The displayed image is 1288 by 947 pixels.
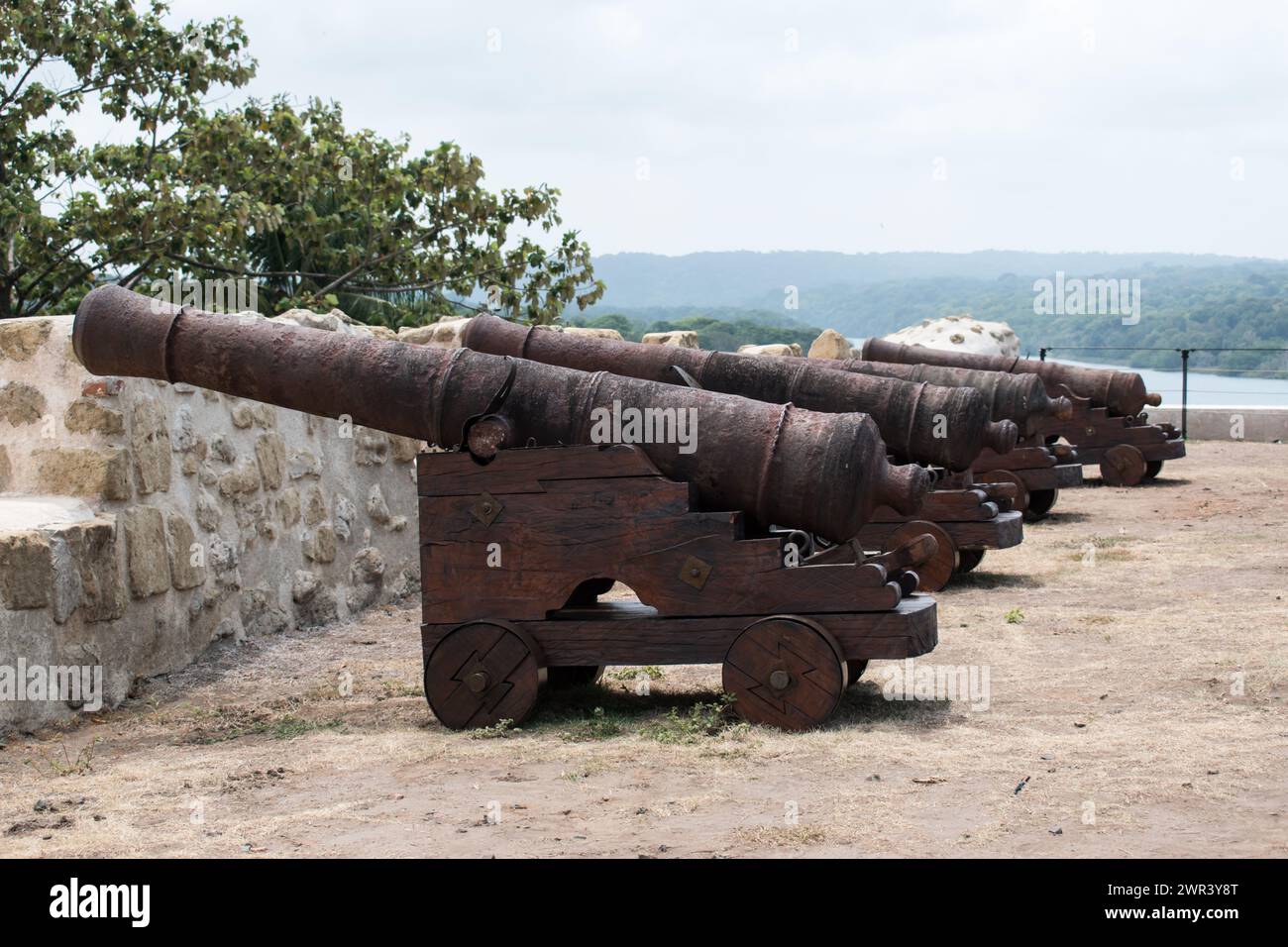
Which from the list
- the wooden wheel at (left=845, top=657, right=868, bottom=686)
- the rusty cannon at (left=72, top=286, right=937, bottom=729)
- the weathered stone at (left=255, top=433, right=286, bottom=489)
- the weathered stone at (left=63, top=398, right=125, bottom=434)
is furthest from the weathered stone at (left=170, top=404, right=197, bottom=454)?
the wooden wheel at (left=845, top=657, right=868, bottom=686)

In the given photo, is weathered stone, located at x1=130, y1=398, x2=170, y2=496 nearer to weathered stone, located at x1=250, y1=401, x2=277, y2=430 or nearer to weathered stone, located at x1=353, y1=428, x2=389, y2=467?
weathered stone, located at x1=250, y1=401, x2=277, y2=430

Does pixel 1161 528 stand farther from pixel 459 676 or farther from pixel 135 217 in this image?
pixel 135 217

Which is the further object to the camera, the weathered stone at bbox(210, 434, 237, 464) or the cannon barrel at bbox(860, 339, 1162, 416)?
the cannon barrel at bbox(860, 339, 1162, 416)

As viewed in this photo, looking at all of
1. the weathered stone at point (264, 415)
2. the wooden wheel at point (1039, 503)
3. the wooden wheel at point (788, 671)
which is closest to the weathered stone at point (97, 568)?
the weathered stone at point (264, 415)

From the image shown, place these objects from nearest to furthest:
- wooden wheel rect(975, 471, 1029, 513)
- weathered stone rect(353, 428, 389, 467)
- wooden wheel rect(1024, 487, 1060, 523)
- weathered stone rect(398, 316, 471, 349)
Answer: weathered stone rect(353, 428, 389, 467)
weathered stone rect(398, 316, 471, 349)
wooden wheel rect(975, 471, 1029, 513)
wooden wheel rect(1024, 487, 1060, 523)

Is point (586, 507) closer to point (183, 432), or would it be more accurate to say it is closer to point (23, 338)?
point (183, 432)

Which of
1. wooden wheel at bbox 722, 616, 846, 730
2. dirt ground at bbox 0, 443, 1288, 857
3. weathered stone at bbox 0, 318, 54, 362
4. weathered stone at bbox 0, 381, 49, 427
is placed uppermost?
weathered stone at bbox 0, 318, 54, 362

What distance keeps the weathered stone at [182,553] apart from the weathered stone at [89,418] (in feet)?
1.59

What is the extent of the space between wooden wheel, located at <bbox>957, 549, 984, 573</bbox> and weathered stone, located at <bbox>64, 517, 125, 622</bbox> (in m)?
4.98

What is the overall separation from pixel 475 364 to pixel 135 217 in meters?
7.69

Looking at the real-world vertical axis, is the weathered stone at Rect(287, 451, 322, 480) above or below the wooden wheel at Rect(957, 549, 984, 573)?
above

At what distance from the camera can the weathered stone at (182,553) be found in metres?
6.00

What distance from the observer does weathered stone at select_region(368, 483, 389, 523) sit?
800cm

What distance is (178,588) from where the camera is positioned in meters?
6.08
